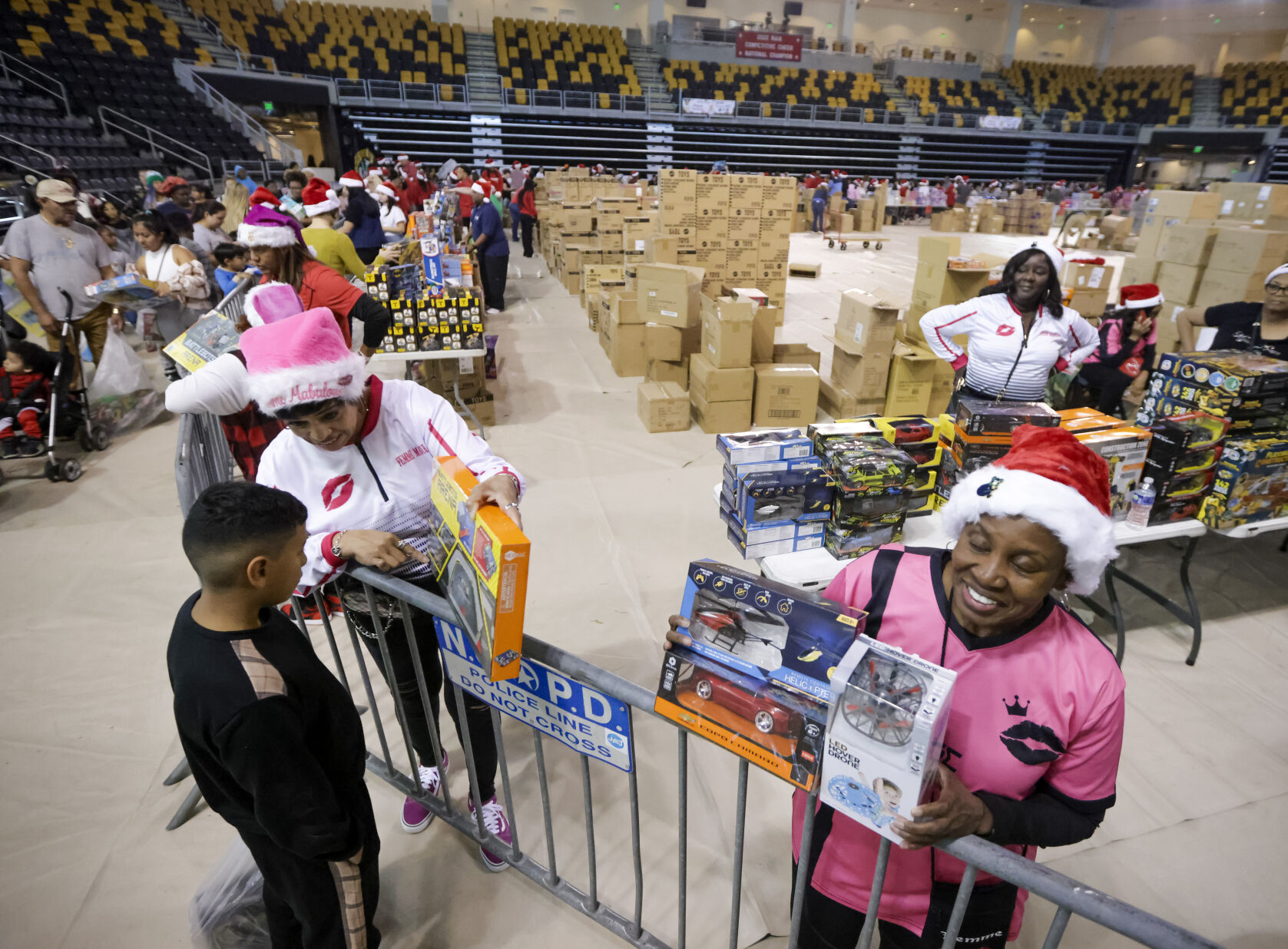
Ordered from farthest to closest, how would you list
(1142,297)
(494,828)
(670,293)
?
(670,293) < (1142,297) < (494,828)

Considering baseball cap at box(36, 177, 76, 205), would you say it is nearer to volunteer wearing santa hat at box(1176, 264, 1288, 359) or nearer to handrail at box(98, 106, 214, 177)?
volunteer wearing santa hat at box(1176, 264, 1288, 359)

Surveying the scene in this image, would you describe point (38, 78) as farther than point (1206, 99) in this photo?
No

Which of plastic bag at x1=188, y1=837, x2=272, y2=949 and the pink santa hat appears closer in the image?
the pink santa hat

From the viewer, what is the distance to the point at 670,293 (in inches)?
211

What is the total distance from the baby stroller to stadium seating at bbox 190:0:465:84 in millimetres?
18560

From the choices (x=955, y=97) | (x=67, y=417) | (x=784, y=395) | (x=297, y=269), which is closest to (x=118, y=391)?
(x=67, y=417)

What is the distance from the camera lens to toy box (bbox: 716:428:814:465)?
2.29 m

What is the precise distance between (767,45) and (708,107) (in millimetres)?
4984

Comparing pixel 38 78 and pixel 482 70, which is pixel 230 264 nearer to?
pixel 38 78

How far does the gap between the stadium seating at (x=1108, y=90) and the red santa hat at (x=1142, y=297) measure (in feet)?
96.1

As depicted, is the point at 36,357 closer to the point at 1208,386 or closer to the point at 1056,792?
the point at 1056,792

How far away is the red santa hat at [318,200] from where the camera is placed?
4746 mm

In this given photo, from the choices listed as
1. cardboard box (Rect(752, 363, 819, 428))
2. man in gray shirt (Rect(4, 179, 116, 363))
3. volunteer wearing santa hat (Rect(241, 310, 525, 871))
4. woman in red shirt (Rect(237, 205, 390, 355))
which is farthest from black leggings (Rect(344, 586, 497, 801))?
man in gray shirt (Rect(4, 179, 116, 363))

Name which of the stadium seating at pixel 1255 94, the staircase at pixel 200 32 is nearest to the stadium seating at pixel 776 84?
the stadium seating at pixel 1255 94
